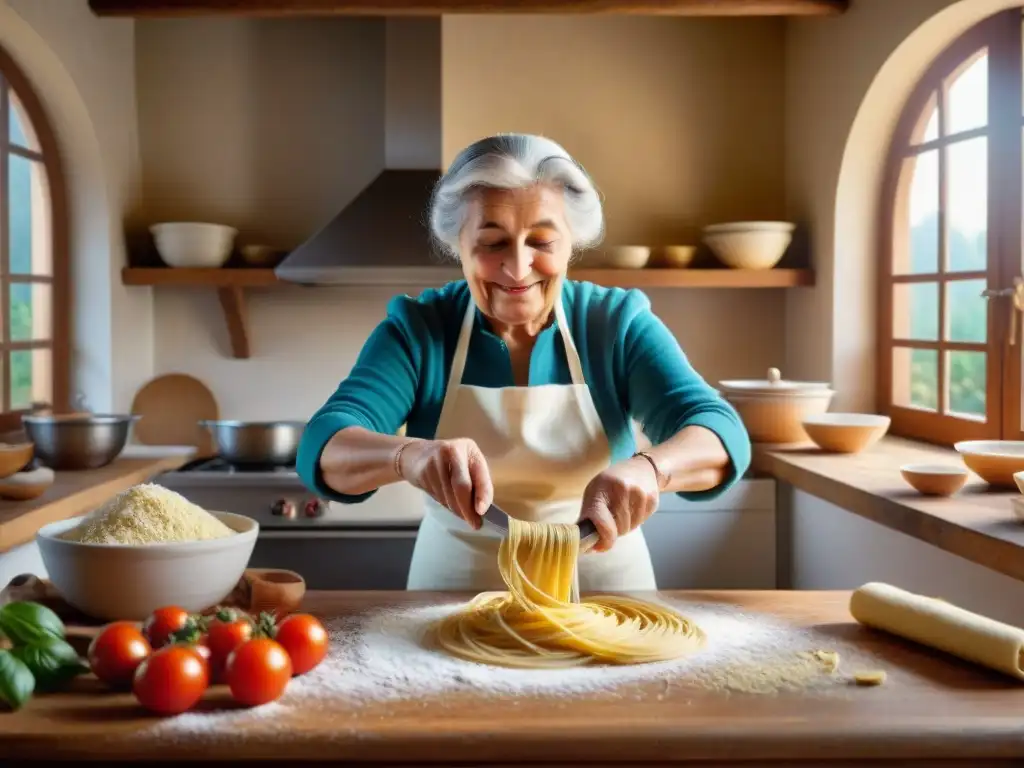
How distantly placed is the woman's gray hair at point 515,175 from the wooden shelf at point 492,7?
1852mm

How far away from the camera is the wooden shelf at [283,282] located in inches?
149

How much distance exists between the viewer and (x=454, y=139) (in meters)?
3.98

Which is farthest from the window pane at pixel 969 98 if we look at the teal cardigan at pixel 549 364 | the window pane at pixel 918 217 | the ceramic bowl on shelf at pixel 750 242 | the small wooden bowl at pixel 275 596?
the small wooden bowl at pixel 275 596

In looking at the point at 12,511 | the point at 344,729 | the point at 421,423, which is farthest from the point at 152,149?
the point at 344,729

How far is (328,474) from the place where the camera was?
1.72 meters

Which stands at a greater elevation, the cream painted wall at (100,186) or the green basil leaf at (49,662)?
the cream painted wall at (100,186)

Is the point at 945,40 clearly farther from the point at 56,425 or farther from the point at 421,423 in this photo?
the point at 56,425

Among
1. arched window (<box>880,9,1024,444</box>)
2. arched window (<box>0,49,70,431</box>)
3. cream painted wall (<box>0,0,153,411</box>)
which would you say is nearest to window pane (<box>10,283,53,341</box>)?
arched window (<box>0,49,70,431</box>)

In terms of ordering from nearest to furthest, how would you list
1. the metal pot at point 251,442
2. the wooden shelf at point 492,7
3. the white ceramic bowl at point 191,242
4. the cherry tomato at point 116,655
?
the cherry tomato at point 116,655, the metal pot at point 251,442, the wooden shelf at point 492,7, the white ceramic bowl at point 191,242

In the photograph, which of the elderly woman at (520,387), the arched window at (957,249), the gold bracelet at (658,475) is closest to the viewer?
the gold bracelet at (658,475)

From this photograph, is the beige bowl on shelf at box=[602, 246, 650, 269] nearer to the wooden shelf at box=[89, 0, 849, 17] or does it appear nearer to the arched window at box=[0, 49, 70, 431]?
the wooden shelf at box=[89, 0, 849, 17]

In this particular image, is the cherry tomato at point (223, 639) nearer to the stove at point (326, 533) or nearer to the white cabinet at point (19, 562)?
the white cabinet at point (19, 562)

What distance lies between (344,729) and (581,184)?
1.07m

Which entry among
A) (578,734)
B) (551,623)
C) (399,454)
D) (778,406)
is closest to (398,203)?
(778,406)
